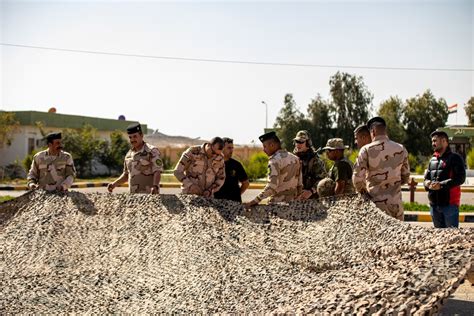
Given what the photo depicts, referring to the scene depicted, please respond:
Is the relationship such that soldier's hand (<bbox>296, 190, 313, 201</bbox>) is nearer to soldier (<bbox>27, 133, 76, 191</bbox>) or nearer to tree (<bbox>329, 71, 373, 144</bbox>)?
soldier (<bbox>27, 133, 76, 191</bbox>)

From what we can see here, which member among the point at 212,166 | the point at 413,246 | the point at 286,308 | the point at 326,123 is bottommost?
the point at 286,308

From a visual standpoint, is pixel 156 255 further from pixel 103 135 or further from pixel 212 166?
pixel 103 135

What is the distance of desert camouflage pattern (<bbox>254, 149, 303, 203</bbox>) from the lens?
6277mm

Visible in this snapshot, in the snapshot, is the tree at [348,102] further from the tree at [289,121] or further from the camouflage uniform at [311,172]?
the camouflage uniform at [311,172]

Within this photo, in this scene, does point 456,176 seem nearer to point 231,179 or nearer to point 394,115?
point 231,179

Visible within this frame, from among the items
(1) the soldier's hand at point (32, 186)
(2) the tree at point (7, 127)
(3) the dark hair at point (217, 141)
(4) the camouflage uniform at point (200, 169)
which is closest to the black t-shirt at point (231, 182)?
(4) the camouflage uniform at point (200, 169)

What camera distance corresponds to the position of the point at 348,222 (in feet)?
15.8

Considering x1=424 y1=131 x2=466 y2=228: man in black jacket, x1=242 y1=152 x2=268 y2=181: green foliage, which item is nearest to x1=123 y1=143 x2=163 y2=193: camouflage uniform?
x1=424 y1=131 x2=466 y2=228: man in black jacket

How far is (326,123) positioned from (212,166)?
4447 cm

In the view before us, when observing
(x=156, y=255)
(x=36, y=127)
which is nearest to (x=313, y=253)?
(x=156, y=255)

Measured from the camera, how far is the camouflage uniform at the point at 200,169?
6.94 meters

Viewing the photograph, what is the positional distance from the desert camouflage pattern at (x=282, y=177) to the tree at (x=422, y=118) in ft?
159

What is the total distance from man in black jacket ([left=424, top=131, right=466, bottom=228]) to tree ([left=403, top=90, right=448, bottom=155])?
47.0 meters

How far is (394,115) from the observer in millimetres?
53594
